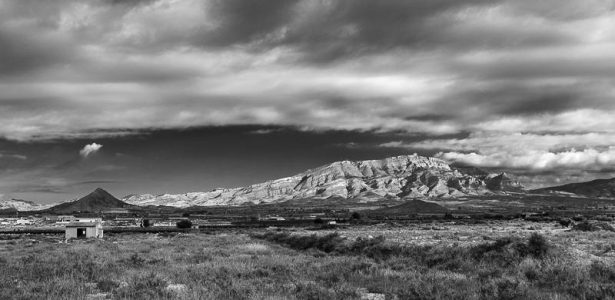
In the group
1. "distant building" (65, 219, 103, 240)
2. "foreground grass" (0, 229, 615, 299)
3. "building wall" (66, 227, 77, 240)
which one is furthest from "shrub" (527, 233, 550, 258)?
"building wall" (66, 227, 77, 240)

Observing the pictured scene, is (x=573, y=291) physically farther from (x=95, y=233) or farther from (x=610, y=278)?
(x=95, y=233)

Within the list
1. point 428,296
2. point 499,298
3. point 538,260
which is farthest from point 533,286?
point 538,260

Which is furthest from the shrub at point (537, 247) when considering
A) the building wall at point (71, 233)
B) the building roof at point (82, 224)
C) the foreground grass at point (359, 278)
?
the building wall at point (71, 233)

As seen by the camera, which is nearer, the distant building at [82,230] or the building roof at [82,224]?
the distant building at [82,230]

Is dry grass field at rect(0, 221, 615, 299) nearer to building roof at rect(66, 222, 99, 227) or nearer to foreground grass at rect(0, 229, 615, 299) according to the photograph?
foreground grass at rect(0, 229, 615, 299)

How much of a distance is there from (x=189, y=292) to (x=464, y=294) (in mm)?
8871

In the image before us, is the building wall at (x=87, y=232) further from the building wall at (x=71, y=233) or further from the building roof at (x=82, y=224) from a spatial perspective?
the building roof at (x=82, y=224)

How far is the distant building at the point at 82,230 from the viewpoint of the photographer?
70438 mm

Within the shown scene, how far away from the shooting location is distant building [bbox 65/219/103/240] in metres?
70.4

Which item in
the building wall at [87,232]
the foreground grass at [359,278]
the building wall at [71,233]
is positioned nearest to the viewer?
the foreground grass at [359,278]

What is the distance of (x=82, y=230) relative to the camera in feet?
235

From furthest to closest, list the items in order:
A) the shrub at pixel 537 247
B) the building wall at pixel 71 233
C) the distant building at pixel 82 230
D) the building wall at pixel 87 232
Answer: the distant building at pixel 82 230, the building wall at pixel 87 232, the building wall at pixel 71 233, the shrub at pixel 537 247

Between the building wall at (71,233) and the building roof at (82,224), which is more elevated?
the building roof at (82,224)

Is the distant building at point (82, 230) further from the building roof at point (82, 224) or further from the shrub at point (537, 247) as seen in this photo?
the shrub at point (537, 247)
